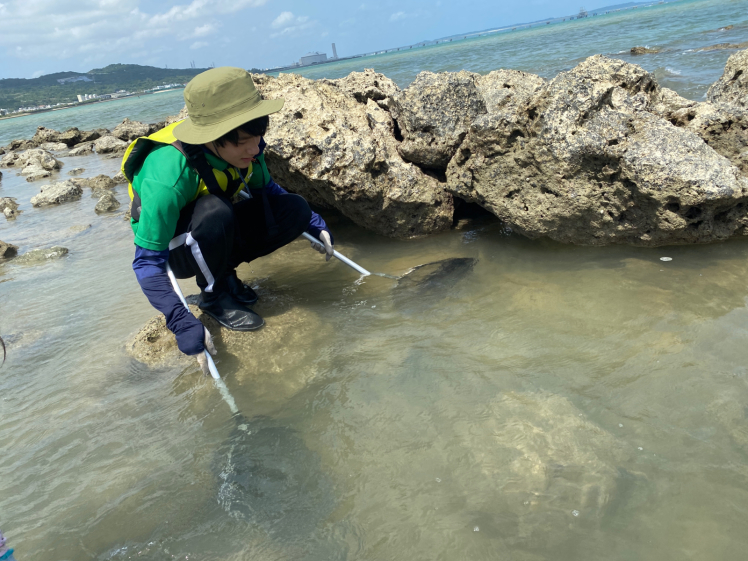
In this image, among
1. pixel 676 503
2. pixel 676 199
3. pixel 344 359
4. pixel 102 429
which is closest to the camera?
pixel 676 503

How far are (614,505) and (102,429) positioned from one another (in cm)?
236

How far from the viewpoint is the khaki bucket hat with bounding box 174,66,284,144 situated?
2457 mm

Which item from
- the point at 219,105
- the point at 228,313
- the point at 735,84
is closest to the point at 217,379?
the point at 228,313

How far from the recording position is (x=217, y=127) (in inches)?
97.3

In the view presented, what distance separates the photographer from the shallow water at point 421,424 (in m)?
1.75

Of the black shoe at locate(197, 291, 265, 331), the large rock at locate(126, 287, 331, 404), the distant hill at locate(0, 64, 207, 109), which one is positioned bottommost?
the large rock at locate(126, 287, 331, 404)

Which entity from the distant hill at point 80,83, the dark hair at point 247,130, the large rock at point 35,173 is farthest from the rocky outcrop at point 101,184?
the distant hill at point 80,83

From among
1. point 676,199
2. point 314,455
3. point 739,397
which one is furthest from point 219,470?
point 676,199


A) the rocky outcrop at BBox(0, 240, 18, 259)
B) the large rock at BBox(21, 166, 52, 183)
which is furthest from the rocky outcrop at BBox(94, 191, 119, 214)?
the large rock at BBox(21, 166, 52, 183)

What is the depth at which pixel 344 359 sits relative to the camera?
281 centimetres

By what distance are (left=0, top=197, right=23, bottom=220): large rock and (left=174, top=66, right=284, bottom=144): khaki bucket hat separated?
24.7 feet

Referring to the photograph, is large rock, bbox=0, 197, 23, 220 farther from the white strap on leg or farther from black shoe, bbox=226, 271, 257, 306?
the white strap on leg

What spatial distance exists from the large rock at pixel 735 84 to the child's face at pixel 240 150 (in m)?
3.67

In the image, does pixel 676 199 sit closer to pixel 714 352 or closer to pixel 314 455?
pixel 714 352
